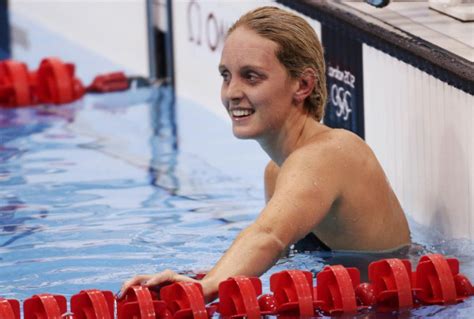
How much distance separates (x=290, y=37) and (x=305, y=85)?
174 millimetres

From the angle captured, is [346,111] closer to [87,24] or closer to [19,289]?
[19,289]

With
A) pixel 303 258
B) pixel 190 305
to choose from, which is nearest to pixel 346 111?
pixel 303 258

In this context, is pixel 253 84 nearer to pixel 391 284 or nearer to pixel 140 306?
pixel 391 284

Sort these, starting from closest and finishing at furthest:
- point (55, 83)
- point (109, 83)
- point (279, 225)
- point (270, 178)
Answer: point (279, 225)
point (270, 178)
point (55, 83)
point (109, 83)

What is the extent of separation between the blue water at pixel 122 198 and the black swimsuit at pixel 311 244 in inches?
0.9

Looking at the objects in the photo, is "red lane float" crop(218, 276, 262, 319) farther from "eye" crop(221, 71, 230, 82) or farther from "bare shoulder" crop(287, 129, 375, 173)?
"eye" crop(221, 71, 230, 82)

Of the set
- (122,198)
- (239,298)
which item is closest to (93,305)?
(239,298)

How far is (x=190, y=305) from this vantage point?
3.12 meters

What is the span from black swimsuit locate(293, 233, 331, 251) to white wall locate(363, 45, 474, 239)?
59 centimetres

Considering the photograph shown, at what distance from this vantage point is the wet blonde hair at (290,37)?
11.7ft

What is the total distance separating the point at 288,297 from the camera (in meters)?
→ 3.27

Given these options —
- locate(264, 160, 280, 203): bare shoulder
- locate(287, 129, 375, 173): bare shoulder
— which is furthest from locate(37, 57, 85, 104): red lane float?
locate(287, 129, 375, 173): bare shoulder

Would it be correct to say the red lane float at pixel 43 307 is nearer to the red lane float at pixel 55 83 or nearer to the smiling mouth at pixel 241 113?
the smiling mouth at pixel 241 113

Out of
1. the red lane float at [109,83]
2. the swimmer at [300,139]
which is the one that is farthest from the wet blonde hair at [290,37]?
the red lane float at [109,83]
